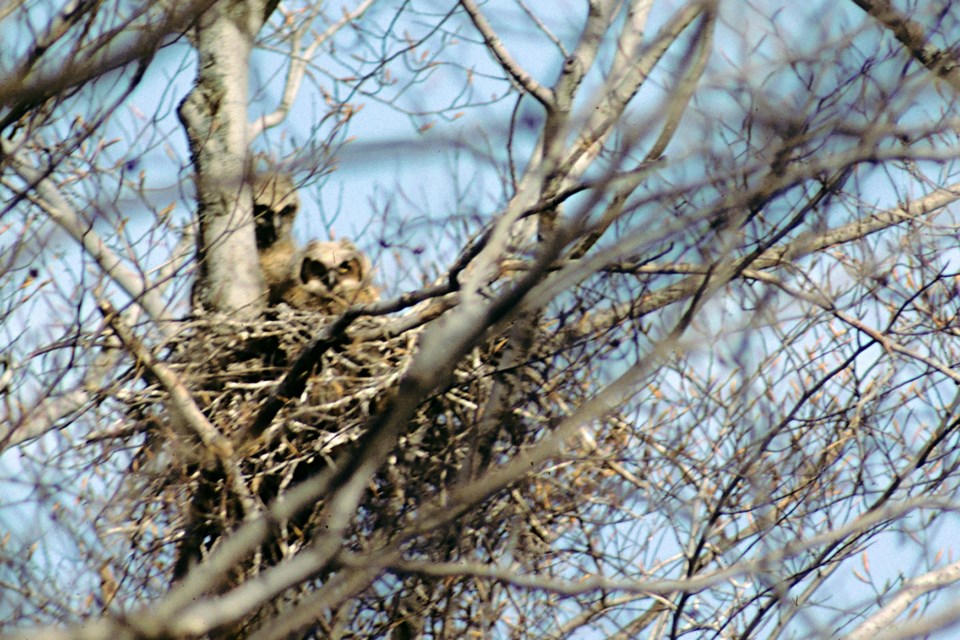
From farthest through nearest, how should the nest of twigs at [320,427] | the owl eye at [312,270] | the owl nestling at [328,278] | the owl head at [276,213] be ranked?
the owl eye at [312,270]
the owl nestling at [328,278]
the owl head at [276,213]
the nest of twigs at [320,427]

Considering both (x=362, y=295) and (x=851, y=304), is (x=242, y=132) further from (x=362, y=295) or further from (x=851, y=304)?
(x=851, y=304)

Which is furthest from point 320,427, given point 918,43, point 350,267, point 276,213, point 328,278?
point 918,43

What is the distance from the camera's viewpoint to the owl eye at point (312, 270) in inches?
254

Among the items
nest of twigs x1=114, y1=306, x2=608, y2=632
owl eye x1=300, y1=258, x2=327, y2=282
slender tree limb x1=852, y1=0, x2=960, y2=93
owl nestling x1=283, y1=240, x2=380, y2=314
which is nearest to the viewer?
slender tree limb x1=852, y1=0, x2=960, y2=93

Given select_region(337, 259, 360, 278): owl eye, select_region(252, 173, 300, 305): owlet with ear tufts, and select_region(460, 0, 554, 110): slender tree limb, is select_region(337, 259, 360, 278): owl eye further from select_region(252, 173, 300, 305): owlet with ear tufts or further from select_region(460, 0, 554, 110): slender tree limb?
select_region(460, 0, 554, 110): slender tree limb

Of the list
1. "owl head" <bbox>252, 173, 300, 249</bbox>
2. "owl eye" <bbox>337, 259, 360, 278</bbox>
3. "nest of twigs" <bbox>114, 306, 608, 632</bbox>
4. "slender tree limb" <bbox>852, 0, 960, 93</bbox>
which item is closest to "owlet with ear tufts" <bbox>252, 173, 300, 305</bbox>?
"owl head" <bbox>252, 173, 300, 249</bbox>

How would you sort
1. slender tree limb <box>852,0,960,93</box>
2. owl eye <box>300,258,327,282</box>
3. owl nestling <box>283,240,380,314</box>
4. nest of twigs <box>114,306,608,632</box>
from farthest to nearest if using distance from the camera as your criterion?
owl eye <box>300,258,327,282</box>, owl nestling <box>283,240,380,314</box>, nest of twigs <box>114,306,608,632</box>, slender tree limb <box>852,0,960,93</box>

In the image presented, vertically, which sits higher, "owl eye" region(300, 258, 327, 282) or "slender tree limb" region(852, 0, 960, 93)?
"owl eye" region(300, 258, 327, 282)

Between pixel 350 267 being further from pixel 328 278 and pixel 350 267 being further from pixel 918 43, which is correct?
pixel 918 43

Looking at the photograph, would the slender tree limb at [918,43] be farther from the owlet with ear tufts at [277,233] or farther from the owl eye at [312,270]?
the owl eye at [312,270]

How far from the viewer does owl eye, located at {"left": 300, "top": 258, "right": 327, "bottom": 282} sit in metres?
6.45

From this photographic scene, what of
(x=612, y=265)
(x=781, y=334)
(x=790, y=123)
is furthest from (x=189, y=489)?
(x=790, y=123)

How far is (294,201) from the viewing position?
6.50 metres

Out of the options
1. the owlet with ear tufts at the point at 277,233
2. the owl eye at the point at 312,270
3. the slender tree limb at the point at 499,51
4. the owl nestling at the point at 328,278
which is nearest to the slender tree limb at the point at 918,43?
the slender tree limb at the point at 499,51
